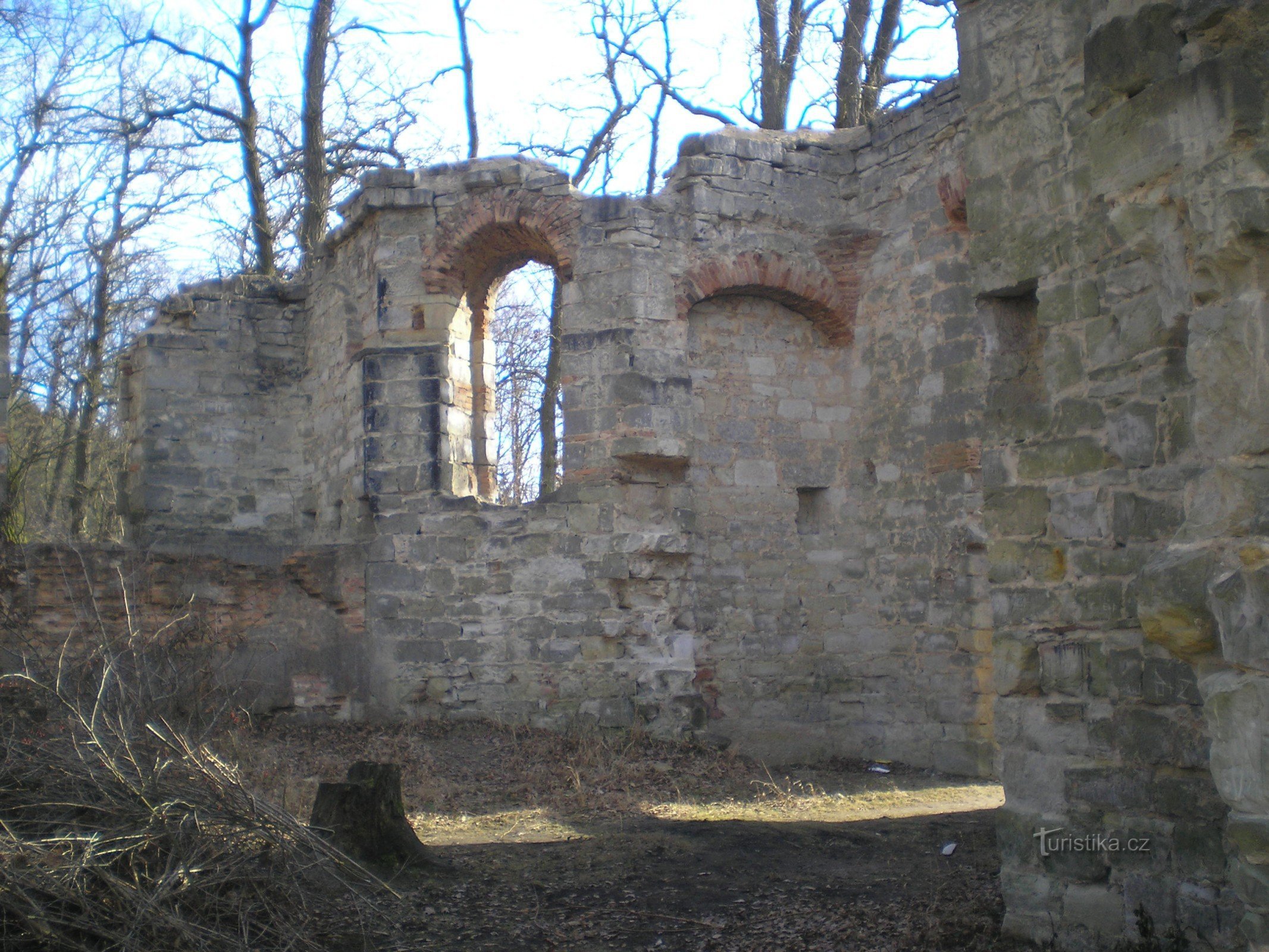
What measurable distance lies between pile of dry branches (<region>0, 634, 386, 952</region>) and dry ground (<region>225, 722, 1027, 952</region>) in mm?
393

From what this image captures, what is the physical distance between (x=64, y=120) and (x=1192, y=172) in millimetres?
13506

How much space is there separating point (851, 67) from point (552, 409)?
6297 mm

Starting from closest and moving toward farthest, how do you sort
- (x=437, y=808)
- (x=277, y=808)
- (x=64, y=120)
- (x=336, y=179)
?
(x=277, y=808)
(x=437, y=808)
(x=64, y=120)
(x=336, y=179)

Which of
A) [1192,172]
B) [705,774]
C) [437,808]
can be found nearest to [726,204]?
Answer: [705,774]

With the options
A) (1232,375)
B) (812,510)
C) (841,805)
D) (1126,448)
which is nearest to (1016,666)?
(1126,448)

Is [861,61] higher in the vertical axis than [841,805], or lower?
higher

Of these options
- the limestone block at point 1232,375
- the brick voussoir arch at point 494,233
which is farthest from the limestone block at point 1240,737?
the brick voussoir arch at point 494,233

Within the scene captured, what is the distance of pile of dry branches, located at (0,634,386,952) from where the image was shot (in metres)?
3.68

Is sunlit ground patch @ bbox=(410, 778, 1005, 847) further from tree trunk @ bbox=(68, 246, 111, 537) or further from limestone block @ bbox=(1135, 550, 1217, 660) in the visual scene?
tree trunk @ bbox=(68, 246, 111, 537)

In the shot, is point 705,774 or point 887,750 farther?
point 887,750

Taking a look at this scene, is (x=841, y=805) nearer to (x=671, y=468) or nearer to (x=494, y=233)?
(x=671, y=468)

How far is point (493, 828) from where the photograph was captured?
6488 mm

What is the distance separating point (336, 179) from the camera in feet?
52.1

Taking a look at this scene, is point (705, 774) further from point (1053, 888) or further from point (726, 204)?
point (726, 204)
